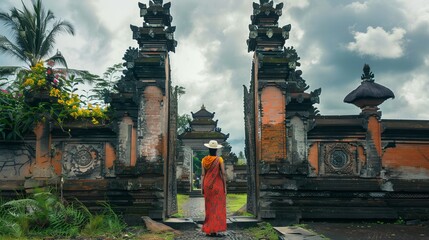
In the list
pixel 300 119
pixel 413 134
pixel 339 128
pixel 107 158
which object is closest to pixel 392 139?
pixel 413 134

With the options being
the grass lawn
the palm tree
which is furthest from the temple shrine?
the palm tree

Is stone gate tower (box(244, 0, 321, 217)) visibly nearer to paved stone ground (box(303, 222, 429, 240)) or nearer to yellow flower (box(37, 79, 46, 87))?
paved stone ground (box(303, 222, 429, 240))

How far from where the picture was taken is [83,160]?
884 centimetres

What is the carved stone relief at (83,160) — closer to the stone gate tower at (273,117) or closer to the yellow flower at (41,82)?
the yellow flower at (41,82)

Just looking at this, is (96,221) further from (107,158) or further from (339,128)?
(339,128)

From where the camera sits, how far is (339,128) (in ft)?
29.1

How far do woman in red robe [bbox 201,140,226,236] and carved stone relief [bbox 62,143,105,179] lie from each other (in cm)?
269

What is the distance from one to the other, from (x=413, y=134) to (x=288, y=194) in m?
3.36

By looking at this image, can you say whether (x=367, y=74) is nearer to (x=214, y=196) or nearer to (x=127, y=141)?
(x=214, y=196)

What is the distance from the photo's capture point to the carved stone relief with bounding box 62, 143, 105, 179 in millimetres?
8781

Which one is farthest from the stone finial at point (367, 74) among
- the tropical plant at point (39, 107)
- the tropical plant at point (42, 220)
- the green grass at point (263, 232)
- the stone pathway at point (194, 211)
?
the tropical plant at point (42, 220)

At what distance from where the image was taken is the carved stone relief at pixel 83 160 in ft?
28.8

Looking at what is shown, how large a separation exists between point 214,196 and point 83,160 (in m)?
3.31

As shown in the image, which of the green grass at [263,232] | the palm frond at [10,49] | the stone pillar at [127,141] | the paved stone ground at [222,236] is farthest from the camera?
the palm frond at [10,49]
